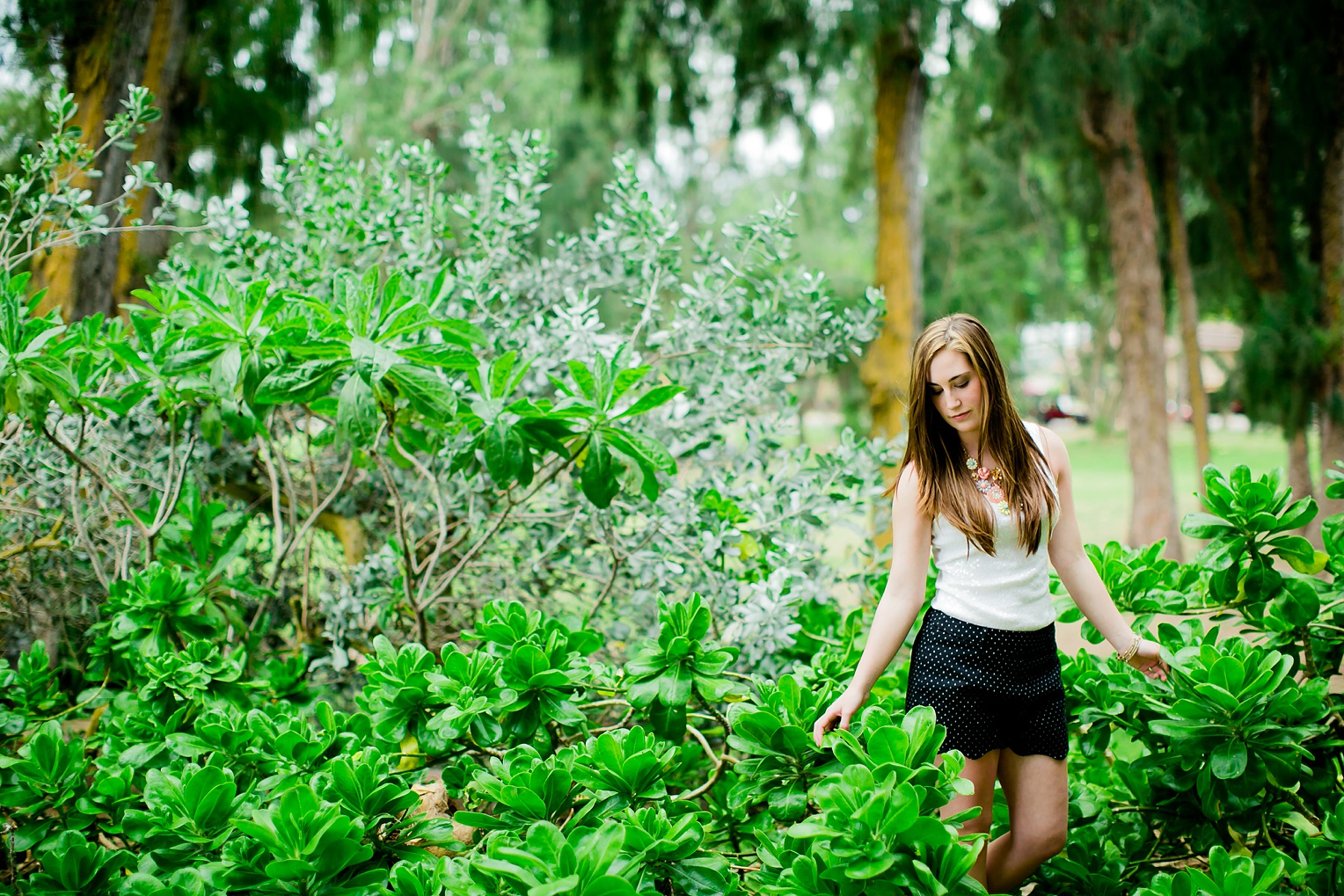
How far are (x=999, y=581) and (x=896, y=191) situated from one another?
532cm

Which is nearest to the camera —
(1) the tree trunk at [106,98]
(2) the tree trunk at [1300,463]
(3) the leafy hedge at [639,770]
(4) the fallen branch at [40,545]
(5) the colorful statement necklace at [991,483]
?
(3) the leafy hedge at [639,770]

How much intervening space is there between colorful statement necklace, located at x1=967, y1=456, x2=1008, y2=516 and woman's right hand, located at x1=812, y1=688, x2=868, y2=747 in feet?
1.63

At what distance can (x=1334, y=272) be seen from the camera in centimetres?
686

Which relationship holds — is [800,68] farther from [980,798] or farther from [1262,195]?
[980,798]

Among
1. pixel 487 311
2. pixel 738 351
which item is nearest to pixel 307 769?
pixel 487 311

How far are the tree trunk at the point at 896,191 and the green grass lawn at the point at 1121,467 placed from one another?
6.14 ft

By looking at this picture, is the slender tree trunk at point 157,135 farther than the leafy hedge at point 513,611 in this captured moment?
Yes

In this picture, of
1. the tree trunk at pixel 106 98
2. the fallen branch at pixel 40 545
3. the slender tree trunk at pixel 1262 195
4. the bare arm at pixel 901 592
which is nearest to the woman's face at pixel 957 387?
the bare arm at pixel 901 592

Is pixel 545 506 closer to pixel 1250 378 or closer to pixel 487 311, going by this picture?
pixel 487 311

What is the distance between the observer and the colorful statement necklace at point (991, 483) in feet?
6.44

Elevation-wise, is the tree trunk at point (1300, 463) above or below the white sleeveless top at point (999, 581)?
below

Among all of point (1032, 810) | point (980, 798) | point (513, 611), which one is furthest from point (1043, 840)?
point (513, 611)

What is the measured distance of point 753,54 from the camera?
681 centimetres

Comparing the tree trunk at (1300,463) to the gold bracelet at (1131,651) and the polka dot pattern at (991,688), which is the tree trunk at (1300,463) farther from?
the polka dot pattern at (991,688)
